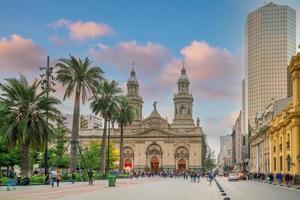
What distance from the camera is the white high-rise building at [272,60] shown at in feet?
623

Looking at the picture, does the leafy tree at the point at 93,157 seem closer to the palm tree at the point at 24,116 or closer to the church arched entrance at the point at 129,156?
the church arched entrance at the point at 129,156

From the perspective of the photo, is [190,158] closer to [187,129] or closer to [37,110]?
[187,129]

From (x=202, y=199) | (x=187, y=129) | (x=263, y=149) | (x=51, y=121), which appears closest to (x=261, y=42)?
(x=187, y=129)

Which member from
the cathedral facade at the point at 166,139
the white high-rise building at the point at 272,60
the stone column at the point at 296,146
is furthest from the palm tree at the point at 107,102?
the white high-rise building at the point at 272,60

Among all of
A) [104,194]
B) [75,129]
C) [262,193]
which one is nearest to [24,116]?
[75,129]

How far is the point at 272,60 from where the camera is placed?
629 ft

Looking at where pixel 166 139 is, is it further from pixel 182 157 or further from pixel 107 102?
pixel 107 102

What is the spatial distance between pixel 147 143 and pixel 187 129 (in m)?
12.4

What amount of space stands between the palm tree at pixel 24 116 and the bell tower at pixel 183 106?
114m

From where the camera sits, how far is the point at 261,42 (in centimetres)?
19825

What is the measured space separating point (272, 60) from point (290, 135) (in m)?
128

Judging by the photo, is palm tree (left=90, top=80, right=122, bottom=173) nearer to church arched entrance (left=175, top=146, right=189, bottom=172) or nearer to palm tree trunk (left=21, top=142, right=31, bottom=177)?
palm tree trunk (left=21, top=142, right=31, bottom=177)

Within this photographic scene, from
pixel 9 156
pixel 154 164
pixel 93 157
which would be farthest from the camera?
pixel 154 164

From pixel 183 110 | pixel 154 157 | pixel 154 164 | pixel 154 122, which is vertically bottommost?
pixel 154 164
